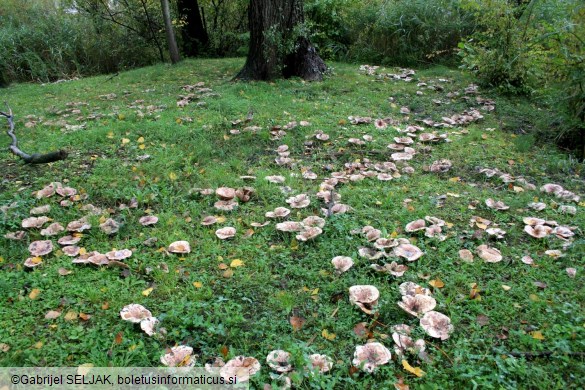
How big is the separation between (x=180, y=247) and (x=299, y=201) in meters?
1.11

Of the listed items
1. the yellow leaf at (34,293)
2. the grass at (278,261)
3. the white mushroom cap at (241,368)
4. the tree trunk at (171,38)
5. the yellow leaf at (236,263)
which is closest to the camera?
the white mushroom cap at (241,368)

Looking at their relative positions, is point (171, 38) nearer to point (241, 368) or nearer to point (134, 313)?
point (134, 313)

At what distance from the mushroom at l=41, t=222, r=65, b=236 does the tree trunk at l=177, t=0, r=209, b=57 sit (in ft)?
30.9

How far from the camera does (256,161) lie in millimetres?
4523

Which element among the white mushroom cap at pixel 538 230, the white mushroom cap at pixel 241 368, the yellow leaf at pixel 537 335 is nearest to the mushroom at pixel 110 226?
the white mushroom cap at pixel 241 368

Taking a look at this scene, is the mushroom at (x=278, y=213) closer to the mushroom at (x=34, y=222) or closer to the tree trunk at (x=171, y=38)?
the mushroom at (x=34, y=222)

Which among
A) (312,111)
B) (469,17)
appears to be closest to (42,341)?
(312,111)

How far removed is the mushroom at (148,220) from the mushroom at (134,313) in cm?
102

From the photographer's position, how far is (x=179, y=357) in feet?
6.95

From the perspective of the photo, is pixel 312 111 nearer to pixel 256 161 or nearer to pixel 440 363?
pixel 256 161

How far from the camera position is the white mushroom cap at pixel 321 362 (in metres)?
2.07

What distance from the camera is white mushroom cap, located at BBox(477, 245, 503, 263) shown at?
2836 millimetres

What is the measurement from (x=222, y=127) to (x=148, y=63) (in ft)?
26.1

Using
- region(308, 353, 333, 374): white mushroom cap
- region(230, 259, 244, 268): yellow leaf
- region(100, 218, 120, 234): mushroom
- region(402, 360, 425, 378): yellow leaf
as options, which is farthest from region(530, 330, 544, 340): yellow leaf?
region(100, 218, 120, 234): mushroom
